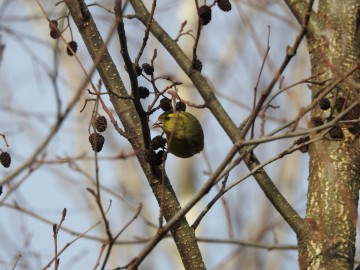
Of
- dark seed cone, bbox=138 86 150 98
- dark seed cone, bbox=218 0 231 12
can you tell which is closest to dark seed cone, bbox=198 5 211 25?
dark seed cone, bbox=218 0 231 12

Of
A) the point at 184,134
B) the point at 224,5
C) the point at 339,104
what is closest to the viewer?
the point at 224,5

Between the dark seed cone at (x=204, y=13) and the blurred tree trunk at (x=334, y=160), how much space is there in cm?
45

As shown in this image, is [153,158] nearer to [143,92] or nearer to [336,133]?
[143,92]

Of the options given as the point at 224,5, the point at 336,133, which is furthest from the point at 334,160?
the point at 224,5

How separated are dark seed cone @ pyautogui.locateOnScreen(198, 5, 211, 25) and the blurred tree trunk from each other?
0.45 meters

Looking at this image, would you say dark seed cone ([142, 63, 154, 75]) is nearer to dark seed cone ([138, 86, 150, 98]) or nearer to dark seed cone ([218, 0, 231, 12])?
dark seed cone ([138, 86, 150, 98])

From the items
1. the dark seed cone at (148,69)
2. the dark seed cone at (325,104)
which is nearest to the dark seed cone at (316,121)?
the dark seed cone at (325,104)

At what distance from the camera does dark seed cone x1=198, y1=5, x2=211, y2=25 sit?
7.28 ft

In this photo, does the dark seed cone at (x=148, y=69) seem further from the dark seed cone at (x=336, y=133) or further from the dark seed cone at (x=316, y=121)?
the dark seed cone at (x=336, y=133)

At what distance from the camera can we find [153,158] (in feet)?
7.35

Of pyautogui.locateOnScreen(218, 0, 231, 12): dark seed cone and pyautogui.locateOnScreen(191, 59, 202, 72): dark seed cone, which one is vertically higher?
pyautogui.locateOnScreen(191, 59, 202, 72): dark seed cone

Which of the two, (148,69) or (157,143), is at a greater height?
(148,69)

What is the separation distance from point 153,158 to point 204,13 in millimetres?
476

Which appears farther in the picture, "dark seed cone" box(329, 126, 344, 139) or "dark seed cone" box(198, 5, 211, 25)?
"dark seed cone" box(329, 126, 344, 139)
